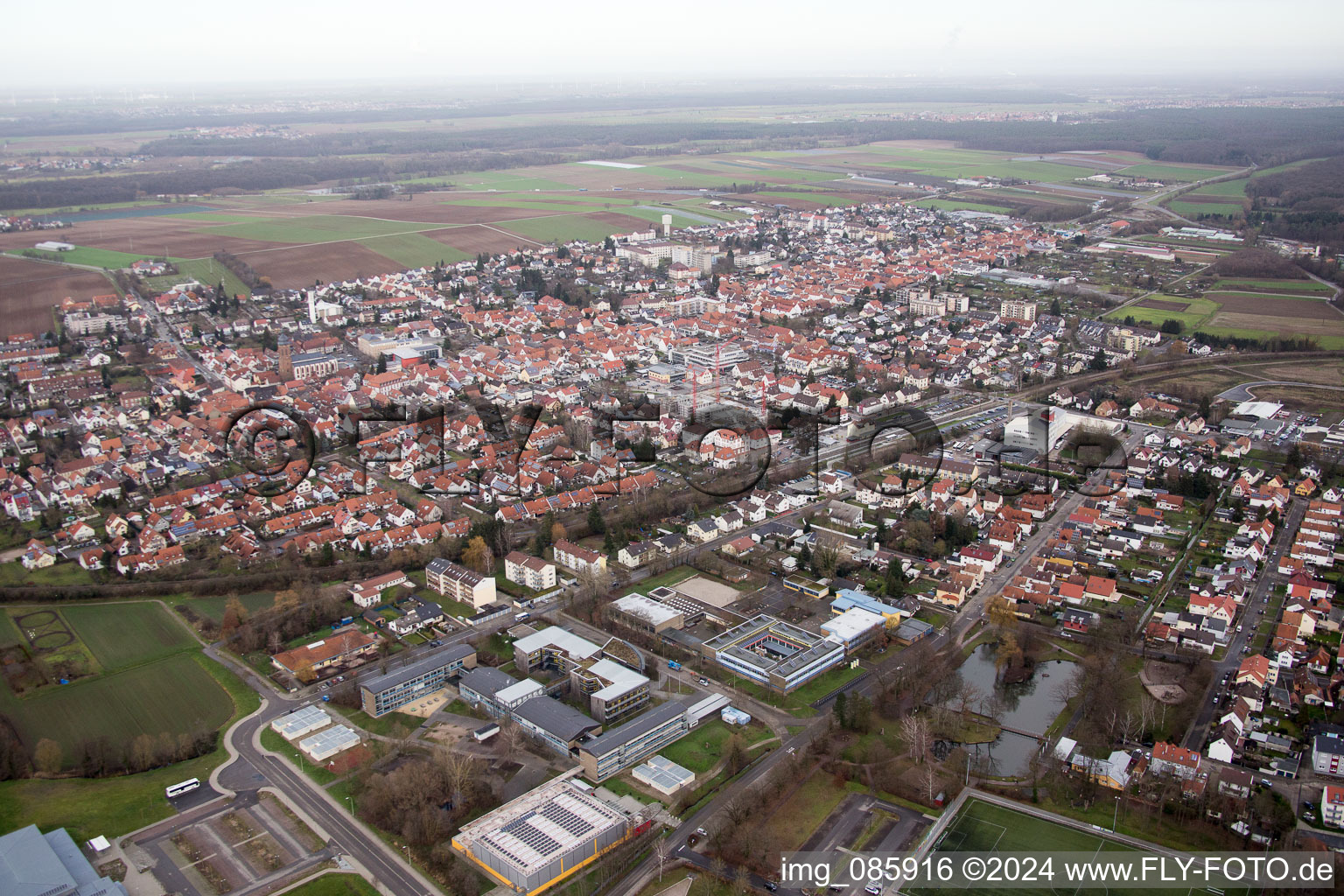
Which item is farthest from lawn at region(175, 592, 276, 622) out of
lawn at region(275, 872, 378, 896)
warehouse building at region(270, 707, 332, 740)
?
lawn at region(275, 872, 378, 896)

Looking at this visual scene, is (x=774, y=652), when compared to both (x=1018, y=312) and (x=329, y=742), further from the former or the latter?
(x=1018, y=312)

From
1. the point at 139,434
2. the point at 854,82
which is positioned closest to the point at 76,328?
the point at 139,434

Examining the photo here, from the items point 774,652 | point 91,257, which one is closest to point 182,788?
point 774,652

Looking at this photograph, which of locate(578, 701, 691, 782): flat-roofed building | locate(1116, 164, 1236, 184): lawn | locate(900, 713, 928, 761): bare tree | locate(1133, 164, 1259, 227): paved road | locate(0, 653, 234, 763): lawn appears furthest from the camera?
locate(1116, 164, 1236, 184): lawn

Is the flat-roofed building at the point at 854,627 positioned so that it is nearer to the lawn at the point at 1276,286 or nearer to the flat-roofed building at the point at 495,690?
the flat-roofed building at the point at 495,690

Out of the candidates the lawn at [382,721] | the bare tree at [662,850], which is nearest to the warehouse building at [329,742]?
the lawn at [382,721]

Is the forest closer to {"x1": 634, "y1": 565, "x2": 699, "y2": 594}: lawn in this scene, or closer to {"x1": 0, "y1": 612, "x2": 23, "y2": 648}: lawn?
{"x1": 634, "y1": 565, "x2": 699, "y2": 594}: lawn
